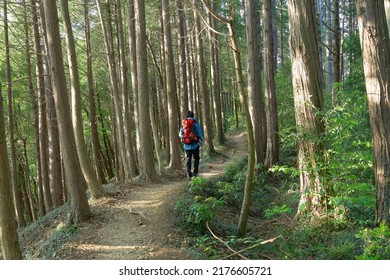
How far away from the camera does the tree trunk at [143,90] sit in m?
9.50

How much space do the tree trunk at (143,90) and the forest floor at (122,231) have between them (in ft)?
1.89

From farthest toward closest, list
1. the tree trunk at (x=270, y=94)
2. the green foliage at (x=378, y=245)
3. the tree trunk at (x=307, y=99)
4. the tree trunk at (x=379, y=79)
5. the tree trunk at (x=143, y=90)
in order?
the tree trunk at (x=270, y=94), the tree trunk at (x=143, y=90), the tree trunk at (x=307, y=99), the tree trunk at (x=379, y=79), the green foliage at (x=378, y=245)

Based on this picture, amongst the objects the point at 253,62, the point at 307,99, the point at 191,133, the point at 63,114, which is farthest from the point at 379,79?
the point at 253,62

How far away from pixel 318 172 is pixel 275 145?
217 inches

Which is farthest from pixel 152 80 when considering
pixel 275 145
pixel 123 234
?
pixel 123 234

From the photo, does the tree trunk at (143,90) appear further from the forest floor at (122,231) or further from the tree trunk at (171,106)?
the tree trunk at (171,106)

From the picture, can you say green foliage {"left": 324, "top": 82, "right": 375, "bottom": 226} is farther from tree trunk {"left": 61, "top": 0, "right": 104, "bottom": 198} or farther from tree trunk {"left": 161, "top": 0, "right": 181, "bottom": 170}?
tree trunk {"left": 161, "top": 0, "right": 181, "bottom": 170}

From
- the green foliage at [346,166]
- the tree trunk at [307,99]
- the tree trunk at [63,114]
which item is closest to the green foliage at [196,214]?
the tree trunk at [307,99]

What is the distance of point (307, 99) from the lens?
5.75 metres

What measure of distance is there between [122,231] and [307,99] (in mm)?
4086

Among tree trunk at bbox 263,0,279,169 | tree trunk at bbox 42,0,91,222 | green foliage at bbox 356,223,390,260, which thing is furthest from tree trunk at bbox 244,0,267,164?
green foliage at bbox 356,223,390,260

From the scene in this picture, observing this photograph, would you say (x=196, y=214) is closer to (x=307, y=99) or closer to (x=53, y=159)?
(x=307, y=99)

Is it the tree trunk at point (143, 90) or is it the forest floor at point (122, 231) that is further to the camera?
the tree trunk at point (143, 90)

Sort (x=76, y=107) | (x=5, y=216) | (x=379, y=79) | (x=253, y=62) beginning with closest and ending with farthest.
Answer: (x=5, y=216) < (x=379, y=79) < (x=76, y=107) < (x=253, y=62)
